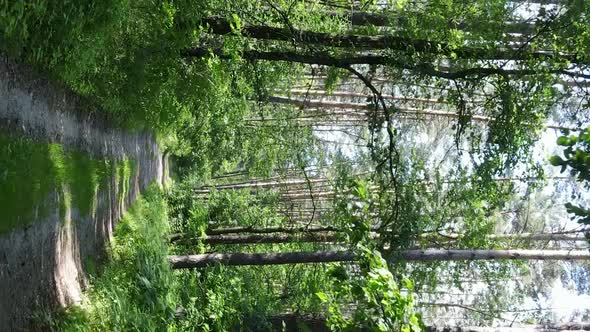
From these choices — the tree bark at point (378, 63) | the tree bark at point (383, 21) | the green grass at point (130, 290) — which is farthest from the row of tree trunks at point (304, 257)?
the tree bark at point (383, 21)

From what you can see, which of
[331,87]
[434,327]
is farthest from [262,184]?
[434,327]

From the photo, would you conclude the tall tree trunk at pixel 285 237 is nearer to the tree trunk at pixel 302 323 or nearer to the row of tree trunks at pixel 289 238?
the row of tree trunks at pixel 289 238

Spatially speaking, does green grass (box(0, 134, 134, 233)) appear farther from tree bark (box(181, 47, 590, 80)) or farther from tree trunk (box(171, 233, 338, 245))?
tree trunk (box(171, 233, 338, 245))

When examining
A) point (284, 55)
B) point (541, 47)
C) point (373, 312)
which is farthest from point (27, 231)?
point (541, 47)

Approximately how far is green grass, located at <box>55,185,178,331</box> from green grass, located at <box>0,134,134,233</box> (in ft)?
4.36

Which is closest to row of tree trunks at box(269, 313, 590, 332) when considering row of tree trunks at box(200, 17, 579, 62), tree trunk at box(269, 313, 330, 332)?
tree trunk at box(269, 313, 330, 332)

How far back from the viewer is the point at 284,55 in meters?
9.60

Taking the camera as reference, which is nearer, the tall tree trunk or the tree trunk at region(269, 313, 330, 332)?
the tree trunk at region(269, 313, 330, 332)

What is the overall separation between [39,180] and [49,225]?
759 mm

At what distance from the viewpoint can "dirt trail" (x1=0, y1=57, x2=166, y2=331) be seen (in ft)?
20.6

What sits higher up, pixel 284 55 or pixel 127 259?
pixel 284 55

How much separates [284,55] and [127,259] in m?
4.98

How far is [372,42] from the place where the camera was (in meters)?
9.37

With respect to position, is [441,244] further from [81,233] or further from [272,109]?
[81,233]
